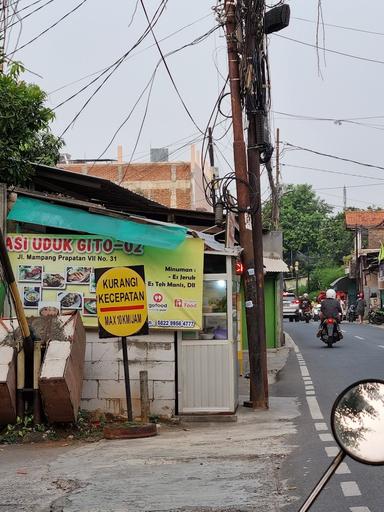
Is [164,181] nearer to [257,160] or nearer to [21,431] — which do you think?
[257,160]

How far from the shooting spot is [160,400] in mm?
12164

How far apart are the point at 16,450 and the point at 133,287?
2.72 m

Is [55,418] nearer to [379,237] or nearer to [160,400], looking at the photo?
[160,400]

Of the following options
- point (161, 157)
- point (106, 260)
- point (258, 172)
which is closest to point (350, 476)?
point (106, 260)

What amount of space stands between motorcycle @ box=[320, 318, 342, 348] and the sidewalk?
590 inches

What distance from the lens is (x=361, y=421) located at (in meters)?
3.64

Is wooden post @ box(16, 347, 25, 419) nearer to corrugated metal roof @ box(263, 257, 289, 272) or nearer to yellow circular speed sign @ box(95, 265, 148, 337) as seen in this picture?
yellow circular speed sign @ box(95, 265, 148, 337)

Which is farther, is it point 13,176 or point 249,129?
point 249,129

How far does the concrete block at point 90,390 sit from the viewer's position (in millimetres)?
12172

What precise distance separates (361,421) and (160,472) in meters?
4.95

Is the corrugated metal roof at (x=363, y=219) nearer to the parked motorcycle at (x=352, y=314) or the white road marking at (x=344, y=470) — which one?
the parked motorcycle at (x=352, y=314)

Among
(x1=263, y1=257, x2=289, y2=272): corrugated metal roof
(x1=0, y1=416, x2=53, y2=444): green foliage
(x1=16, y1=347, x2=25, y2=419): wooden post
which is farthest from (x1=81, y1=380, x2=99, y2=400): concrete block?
(x1=263, y1=257, x2=289, y2=272): corrugated metal roof

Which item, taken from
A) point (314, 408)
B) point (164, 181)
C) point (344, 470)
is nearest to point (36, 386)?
point (344, 470)

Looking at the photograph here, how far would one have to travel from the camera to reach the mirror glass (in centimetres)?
356
